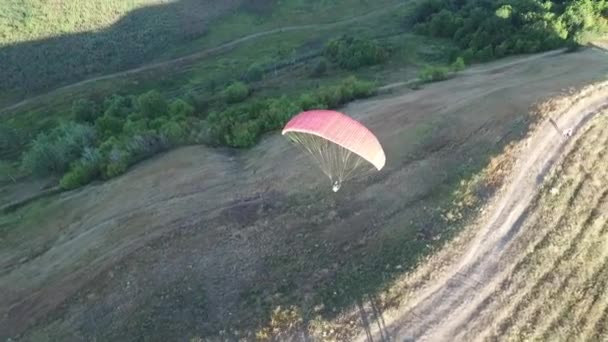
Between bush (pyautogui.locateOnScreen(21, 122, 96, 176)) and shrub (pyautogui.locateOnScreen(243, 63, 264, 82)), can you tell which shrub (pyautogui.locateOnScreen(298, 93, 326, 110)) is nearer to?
bush (pyautogui.locateOnScreen(21, 122, 96, 176))

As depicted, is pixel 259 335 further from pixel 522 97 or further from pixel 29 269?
pixel 522 97

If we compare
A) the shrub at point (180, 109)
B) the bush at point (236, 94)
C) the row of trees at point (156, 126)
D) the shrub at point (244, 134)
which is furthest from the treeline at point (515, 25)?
the shrub at point (180, 109)

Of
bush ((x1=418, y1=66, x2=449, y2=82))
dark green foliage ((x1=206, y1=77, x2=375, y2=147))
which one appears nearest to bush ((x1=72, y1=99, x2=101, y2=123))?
dark green foliage ((x1=206, y1=77, x2=375, y2=147))

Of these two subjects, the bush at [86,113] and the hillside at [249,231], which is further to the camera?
the bush at [86,113]

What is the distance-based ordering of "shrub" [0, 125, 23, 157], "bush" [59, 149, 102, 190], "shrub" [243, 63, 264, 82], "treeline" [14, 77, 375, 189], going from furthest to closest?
"shrub" [243, 63, 264, 82] → "shrub" [0, 125, 23, 157] → "bush" [59, 149, 102, 190] → "treeline" [14, 77, 375, 189]

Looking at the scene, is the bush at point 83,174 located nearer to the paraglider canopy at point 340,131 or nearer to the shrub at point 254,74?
the paraglider canopy at point 340,131

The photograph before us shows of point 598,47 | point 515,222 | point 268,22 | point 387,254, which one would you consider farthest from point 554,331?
point 268,22

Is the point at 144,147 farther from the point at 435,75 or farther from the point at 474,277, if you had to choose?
the point at 474,277

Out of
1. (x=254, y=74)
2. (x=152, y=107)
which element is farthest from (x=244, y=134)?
(x=254, y=74)
